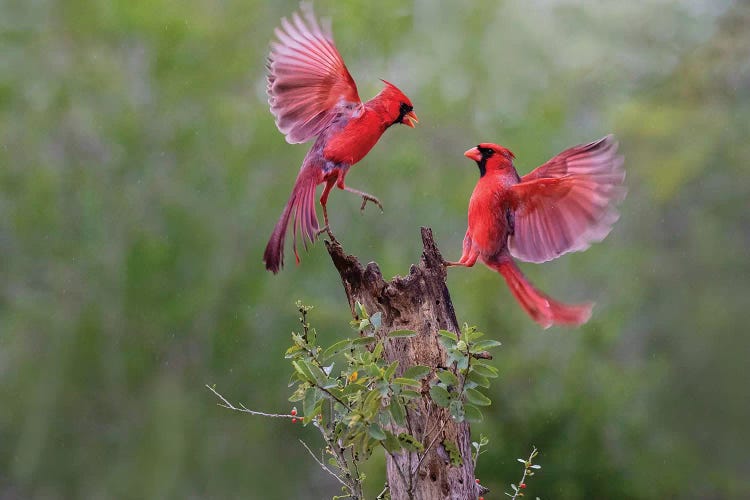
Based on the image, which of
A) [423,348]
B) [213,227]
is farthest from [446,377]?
[213,227]

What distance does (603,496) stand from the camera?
574 centimetres

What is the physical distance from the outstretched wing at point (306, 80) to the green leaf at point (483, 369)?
2.86 feet

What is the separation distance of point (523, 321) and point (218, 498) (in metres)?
3.06

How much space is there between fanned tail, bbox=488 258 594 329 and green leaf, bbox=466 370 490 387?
0.22m

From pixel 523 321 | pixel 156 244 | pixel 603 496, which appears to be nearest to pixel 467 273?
pixel 523 321

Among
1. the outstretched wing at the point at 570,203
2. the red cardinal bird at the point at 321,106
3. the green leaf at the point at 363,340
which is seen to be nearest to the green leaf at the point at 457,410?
the green leaf at the point at 363,340

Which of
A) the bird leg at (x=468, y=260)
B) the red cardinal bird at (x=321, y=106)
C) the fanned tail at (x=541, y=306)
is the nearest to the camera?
the fanned tail at (x=541, y=306)

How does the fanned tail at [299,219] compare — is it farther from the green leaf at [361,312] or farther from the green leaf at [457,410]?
the green leaf at [457,410]

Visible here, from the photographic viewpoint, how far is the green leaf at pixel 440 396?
2.04 metres

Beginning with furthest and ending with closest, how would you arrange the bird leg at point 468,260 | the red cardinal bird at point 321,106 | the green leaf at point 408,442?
the red cardinal bird at point 321,106 → the bird leg at point 468,260 → the green leaf at point 408,442

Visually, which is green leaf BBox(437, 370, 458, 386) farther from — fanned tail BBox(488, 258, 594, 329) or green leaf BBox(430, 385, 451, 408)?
fanned tail BBox(488, 258, 594, 329)

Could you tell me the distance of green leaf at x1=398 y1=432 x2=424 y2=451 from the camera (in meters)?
2.07

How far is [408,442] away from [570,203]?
754mm

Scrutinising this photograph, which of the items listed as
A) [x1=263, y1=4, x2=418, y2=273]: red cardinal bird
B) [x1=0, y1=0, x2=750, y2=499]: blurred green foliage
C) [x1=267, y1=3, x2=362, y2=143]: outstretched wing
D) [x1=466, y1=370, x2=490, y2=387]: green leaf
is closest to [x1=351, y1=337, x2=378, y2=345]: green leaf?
[x1=466, y1=370, x2=490, y2=387]: green leaf
